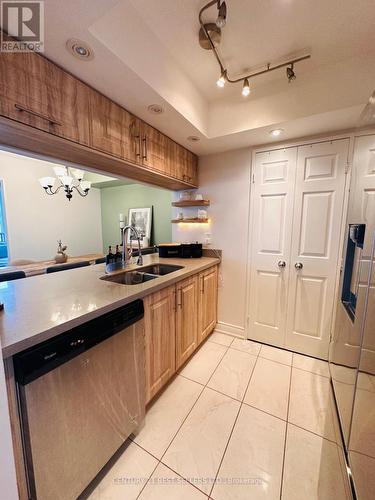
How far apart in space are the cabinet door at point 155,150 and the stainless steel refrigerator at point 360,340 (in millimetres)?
1464

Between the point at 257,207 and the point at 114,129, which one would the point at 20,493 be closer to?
the point at 114,129

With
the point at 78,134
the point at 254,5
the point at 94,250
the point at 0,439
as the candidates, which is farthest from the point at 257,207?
the point at 94,250

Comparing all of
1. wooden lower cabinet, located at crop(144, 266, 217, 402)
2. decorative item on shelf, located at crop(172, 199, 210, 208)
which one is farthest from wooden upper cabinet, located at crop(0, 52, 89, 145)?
decorative item on shelf, located at crop(172, 199, 210, 208)

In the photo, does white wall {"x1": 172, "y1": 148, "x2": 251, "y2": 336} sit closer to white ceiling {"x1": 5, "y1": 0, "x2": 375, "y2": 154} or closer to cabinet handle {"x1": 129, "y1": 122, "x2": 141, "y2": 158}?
white ceiling {"x1": 5, "y1": 0, "x2": 375, "y2": 154}

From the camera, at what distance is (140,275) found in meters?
1.89

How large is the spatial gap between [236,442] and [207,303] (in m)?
1.16

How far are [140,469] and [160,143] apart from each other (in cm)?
234

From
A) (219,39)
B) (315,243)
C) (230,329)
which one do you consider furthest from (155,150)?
(230,329)

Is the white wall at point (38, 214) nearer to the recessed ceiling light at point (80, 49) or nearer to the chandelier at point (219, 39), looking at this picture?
the recessed ceiling light at point (80, 49)

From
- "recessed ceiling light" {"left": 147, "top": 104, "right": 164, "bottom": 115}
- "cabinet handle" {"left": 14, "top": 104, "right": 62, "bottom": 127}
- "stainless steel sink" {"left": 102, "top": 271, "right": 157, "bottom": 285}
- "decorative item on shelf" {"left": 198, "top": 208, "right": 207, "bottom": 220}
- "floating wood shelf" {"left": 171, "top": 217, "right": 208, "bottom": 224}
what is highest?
"recessed ceiling light" {"left": 147, "top": 104, "right": 164, "bottom": 115}

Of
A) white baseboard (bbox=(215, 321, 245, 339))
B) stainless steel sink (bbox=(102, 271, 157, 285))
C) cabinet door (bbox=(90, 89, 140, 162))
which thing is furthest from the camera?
white baseboard (bbox=(215, 321, 245, 339))

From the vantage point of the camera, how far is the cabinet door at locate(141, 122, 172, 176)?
5.51 feet

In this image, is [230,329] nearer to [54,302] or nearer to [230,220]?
[230,220]

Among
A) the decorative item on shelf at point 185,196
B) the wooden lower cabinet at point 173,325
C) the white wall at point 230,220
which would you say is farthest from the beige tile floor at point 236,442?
the decorative item on shelf at point 185,196
